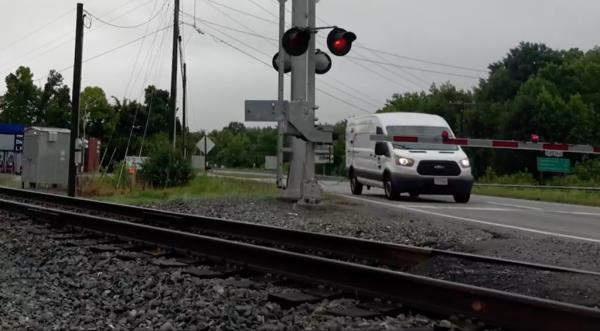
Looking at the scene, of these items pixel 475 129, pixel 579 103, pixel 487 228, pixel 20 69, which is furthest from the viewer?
pixel 20 69

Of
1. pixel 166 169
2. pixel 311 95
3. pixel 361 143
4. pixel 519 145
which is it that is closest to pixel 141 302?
pixel 311 95

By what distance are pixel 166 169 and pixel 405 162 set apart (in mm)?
10220

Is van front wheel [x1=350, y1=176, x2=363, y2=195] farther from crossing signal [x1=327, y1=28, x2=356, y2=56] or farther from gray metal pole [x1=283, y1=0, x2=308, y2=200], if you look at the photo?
crossing signal [x1=327, y1=28, x2=356, y2=56]

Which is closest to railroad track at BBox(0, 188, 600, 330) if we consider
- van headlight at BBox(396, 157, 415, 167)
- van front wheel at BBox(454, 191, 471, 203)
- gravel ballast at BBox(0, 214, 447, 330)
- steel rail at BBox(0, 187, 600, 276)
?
steel rail at BBox(0, 187, 600, 276)

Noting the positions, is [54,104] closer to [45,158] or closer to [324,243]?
[45,158]

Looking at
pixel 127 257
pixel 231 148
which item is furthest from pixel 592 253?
pixel 231 148

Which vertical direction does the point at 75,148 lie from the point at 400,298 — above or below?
above

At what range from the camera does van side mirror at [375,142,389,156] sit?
18.2 m

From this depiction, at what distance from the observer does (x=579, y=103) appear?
71.3 meters

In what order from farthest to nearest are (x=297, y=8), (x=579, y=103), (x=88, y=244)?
(x=579, y=103)
(x=297, y=8)
(x=88, y=244)

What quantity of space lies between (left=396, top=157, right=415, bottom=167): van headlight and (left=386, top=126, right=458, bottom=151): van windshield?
60cm

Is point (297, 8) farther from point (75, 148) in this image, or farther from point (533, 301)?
point (75, 148)

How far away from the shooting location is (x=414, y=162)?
17.3 metres

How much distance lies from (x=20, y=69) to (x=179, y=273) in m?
90.6
